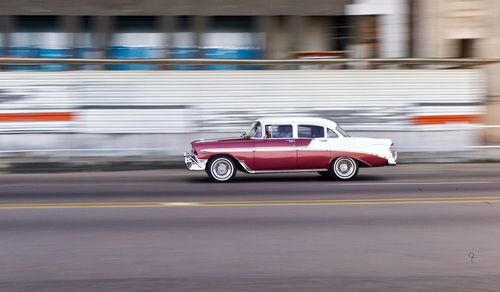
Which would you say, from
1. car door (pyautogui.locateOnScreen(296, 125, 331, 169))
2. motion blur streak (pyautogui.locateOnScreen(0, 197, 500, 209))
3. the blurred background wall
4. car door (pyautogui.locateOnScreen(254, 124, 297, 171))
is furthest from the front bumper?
the blurred background wall

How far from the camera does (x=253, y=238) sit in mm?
8359

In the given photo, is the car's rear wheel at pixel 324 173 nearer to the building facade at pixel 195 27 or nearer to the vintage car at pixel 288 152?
the vintage car at pixel 288 152

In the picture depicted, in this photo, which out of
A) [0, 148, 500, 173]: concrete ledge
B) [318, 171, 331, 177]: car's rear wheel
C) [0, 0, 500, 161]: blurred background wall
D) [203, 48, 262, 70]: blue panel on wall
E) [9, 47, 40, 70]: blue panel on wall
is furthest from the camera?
[203, 48, 262, 70]: blue panel on wall

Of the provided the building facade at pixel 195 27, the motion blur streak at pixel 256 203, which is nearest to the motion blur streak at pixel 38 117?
the building facade at pixel 195 27

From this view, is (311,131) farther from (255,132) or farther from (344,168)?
(255,132)

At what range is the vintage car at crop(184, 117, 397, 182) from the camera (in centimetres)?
1484

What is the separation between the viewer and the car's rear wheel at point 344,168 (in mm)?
15047

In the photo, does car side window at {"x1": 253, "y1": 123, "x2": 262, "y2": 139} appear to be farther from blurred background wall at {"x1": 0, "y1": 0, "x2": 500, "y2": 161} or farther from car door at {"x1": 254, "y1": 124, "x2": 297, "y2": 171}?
blurred background wall at {"x1": 0, "y1": 0, "x2": 500, "y2": 161}

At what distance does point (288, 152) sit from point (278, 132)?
0.47 m

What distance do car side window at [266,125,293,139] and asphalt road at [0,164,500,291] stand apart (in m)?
1.21

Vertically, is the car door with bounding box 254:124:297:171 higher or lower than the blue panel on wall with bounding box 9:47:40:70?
lower

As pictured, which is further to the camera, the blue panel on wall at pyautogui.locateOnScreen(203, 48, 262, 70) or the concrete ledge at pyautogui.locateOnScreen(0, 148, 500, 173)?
the blue panel on wall at pyautogui.locateOnScreen(203, 48, 262, 70)

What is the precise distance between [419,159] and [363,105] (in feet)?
7.40

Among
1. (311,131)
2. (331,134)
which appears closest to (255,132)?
(311,131)
